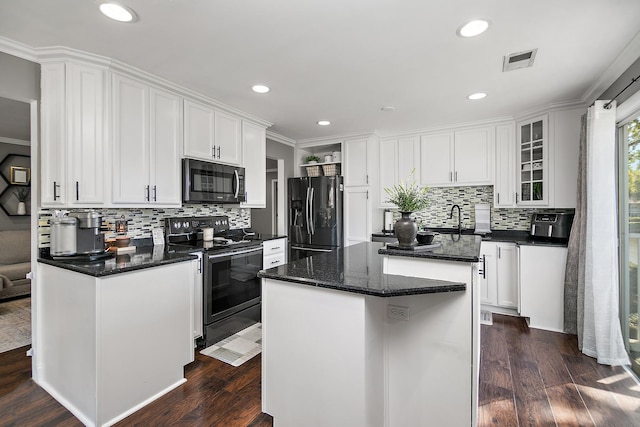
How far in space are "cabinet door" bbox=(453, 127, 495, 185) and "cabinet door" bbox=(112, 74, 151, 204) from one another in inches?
141

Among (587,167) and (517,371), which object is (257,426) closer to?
(517,371)

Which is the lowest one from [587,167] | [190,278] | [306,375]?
[306,375]

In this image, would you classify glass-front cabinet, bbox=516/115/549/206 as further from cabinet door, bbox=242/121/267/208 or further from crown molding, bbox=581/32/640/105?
cabinet door, bbox=242/121/267/208

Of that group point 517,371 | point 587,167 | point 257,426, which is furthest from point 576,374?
point 257,426

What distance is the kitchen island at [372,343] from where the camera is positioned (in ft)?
4.70

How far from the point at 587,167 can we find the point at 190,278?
350cm

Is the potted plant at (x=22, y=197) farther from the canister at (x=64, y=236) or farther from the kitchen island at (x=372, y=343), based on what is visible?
the kitchen island at (x=372, y=343)

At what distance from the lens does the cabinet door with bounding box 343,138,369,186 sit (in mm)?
4352

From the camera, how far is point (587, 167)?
2693 mm

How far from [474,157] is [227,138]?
3.07m

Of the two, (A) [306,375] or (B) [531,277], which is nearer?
(A) [306,375]

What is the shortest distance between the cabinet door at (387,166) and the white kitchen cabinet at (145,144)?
9.16 feet

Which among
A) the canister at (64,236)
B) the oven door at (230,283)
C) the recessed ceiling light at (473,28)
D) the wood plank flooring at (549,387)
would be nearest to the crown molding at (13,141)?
the canister at (64,236)

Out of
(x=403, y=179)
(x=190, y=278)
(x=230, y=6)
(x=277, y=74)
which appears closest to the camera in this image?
(x=230, y=6)
